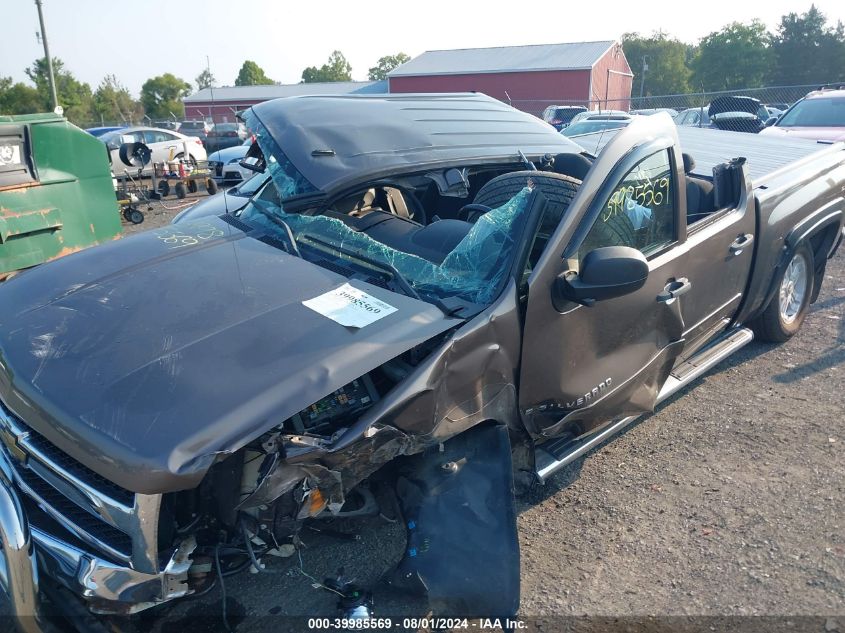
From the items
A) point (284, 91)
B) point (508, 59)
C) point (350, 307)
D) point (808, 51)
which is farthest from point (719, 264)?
point (808, 51)

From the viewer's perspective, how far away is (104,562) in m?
2.00

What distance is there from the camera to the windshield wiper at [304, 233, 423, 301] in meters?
2.65

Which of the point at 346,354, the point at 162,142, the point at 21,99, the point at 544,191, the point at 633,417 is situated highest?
the point at 21,99

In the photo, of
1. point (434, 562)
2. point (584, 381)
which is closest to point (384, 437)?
point (434, 562)

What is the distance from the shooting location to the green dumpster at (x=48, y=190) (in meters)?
6.99

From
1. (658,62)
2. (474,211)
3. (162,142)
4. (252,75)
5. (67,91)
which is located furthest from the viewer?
(252,75)

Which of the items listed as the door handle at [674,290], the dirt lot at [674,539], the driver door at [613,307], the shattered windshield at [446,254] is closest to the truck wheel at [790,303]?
the dirt lot at [674,539]

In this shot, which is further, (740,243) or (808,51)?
(808,51)

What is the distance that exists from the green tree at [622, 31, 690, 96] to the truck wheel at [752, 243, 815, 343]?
6428cm

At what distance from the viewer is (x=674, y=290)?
3.25 meters

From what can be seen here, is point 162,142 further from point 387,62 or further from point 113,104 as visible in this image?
point 387,62

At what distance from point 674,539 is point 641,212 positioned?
1543mm

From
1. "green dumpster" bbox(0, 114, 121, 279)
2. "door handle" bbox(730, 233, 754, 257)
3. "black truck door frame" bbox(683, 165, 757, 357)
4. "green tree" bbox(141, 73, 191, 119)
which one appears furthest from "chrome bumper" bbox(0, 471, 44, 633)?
"green tree" bbox(141, 73, 191, 119)

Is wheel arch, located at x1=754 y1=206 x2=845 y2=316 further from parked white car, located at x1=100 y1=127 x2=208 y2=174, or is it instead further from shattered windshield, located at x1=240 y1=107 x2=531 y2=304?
parked white car, located at x1=100 y1=127 x2=208 y2=174
